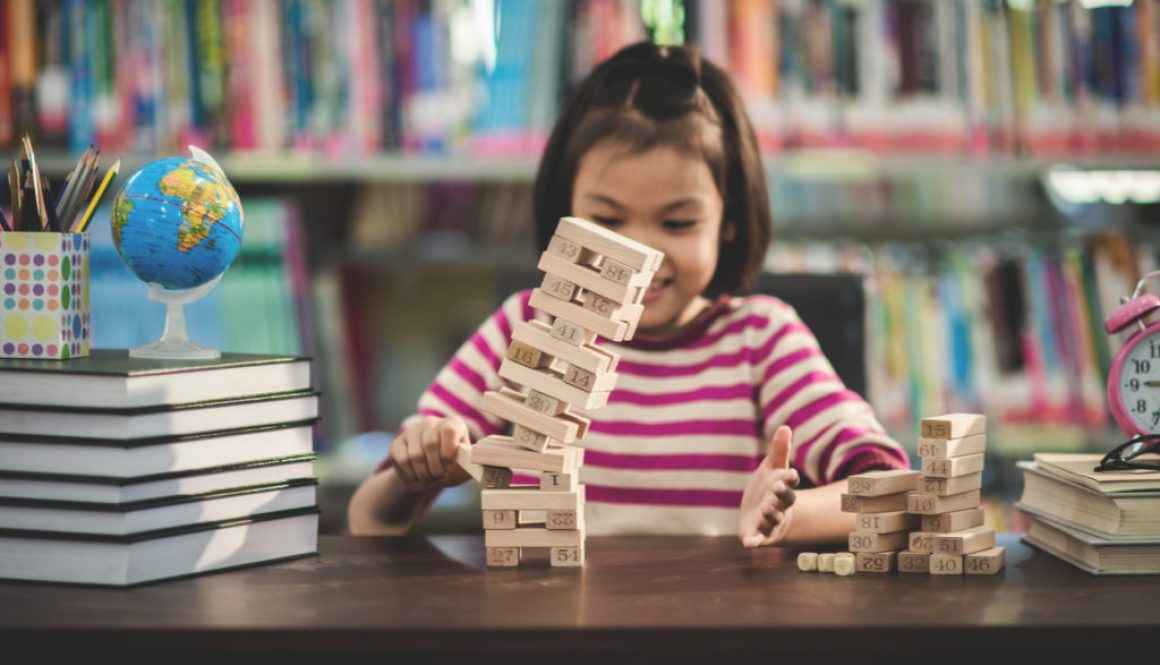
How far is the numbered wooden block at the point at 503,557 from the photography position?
3.35 feet

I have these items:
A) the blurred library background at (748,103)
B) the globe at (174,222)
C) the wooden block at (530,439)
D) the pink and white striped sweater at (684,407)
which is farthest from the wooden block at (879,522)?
the blurred library background at (748,103)

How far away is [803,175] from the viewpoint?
2.22 meters

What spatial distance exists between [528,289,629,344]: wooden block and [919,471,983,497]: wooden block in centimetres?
26

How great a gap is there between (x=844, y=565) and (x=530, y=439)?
25cm

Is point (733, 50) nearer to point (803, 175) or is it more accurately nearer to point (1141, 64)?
point (803, 175)

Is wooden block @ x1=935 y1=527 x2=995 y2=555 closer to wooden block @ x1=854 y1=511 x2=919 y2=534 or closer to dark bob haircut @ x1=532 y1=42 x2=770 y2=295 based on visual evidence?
wooden block @ x1=854 y1=511 x2=919 y2=534

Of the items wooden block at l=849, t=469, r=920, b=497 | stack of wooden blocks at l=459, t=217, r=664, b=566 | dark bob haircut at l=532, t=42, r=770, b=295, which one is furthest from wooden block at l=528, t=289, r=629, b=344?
dark bob haircut at l=532, t=42, r=770, b=295

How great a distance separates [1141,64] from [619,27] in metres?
0.89

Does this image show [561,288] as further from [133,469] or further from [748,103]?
[748,103]

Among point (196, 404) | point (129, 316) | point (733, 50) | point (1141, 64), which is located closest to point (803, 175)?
point (733, 50)

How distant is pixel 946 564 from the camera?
3.30 ft

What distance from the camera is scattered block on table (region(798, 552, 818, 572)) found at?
3.31ft

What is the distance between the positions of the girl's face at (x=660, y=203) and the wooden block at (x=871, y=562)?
0.50 m

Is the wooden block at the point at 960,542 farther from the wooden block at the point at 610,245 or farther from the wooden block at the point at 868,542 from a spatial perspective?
the wooden block at the point at 610,245
